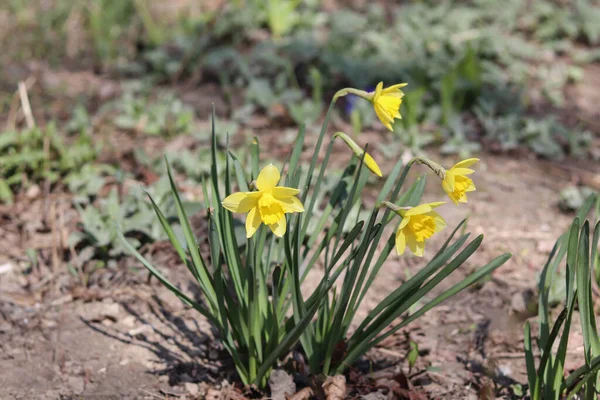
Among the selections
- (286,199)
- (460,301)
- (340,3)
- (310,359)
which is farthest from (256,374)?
(340,3)

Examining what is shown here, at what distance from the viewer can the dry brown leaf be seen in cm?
192

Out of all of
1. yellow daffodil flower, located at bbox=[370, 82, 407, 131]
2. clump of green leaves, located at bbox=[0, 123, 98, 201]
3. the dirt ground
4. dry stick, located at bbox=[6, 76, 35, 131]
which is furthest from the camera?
dry stick, located at bbox=[6, 76, 35, 131]

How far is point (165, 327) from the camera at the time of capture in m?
2.37

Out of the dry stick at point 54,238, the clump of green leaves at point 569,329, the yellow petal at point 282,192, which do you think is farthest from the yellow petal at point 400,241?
the dry stick at point 54,238

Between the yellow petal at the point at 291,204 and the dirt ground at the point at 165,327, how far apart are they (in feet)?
2.36

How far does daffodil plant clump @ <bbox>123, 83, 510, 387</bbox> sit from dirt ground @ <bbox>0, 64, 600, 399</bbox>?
0.23 meters

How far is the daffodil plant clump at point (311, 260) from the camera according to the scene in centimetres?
158

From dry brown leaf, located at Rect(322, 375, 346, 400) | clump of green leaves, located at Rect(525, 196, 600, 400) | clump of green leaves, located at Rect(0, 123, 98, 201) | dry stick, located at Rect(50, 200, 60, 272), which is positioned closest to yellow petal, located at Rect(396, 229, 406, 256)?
clump of green leaves, located at Rect(525, 196, 600, 400)

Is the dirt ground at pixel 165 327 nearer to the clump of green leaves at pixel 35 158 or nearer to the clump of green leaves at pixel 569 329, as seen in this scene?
the clump of green leaves at pixel 35 158

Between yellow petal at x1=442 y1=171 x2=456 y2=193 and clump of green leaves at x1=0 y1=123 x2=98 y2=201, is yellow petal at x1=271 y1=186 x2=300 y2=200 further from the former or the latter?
clump of green leaves at x1=0 y1=123 x2=98 y2=201

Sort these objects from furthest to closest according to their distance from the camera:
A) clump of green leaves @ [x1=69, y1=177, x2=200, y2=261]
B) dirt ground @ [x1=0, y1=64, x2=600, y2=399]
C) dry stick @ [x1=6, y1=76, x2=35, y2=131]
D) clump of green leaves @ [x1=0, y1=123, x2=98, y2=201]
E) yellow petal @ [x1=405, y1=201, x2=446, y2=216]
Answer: dry stick @ [x1=6, y1=76, x2=35, y2=131]
clump of green leaves @ [x1=0, y1=123, x2=98, y2=201]
clump of green leaves @ [x1=69, y1=177, x2=200, y2=261]
dirt ground @ [x1=0, y1=64, x2=600, y2=399]
yellow petal @ [x1=405, y1=201, x2=446, y2=216]

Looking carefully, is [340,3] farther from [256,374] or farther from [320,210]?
[256,374]

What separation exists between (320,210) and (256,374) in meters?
1.06

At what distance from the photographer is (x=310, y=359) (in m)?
1.95
